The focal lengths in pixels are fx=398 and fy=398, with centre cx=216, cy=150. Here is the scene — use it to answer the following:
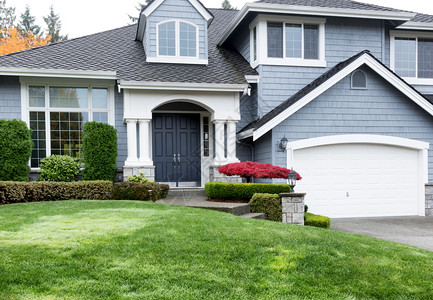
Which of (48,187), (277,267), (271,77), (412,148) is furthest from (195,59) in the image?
(277,267)

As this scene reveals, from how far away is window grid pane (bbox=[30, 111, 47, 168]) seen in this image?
1161cm

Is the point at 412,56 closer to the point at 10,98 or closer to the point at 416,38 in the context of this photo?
the point at 416,38

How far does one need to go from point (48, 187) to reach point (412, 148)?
410 inches

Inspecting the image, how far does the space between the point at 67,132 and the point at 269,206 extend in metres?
6.50

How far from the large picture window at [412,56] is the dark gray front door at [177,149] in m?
7.18

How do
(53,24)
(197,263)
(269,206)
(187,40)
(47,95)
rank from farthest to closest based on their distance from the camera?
(53,24)
(187,40)
(47,95)
(269,206)
(197,263)

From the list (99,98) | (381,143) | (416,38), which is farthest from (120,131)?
(416,38)

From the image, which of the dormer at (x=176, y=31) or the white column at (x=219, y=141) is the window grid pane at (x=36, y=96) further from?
the white column at (x=219, y=141)

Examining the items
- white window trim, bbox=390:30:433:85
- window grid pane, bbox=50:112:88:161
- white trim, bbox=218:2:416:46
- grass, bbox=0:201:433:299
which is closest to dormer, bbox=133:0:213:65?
white trim, bbox=218:2:416:46

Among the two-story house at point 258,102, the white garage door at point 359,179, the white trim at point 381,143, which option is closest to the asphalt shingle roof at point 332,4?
the two-story house at point 258,102

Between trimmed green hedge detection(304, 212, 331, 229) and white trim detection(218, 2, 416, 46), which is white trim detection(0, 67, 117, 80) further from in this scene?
trimmed green hedge detection(304, 212, 331, 229)

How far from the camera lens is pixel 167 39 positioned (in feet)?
40.4

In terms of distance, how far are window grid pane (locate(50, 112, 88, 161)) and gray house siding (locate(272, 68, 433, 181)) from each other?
18.9ft

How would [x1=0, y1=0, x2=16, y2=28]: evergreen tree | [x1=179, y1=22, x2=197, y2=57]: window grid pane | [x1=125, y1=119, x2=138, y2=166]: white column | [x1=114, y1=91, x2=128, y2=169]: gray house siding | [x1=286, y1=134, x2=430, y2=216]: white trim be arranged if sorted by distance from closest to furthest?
[x1=125, y1=119, x2=138, y2=166]: white column < [x1=286, y1=134, x2=430, y2=216]: white trim < [x1=114, y1=91, x2=128, y2=169]: gray house siding < [x1=179, y1=22, x2=197, y2=57]: window grid pane < [x1=0, y1=0, x2=16, y2=28]: evergreen tree
